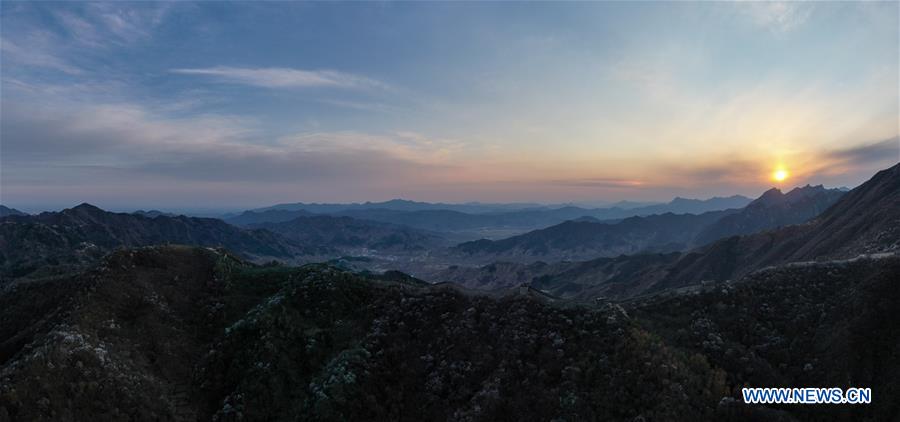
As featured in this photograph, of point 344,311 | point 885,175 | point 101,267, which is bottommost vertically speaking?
point 344,311

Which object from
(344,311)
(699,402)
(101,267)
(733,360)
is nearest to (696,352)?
(733,360)

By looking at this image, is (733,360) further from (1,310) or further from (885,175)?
(885,175)

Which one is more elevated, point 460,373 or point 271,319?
point 271,319

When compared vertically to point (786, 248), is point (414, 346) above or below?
above

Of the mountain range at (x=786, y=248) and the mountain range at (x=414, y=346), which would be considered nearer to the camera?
the mountain range at (x=414, y=346)

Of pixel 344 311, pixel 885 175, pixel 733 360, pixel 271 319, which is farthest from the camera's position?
pixel 885 175

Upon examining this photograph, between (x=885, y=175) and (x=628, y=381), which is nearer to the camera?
(x=628, y=381)

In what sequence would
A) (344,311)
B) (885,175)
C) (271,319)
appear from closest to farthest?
(271,319)
(344,311)
(885,175)

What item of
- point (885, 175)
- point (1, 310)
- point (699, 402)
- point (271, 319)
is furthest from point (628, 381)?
point (885, 175)

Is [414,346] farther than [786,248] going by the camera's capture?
No

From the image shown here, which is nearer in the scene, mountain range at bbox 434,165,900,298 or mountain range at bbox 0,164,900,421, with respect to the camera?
mountain range at bbox 0,164,900,421
